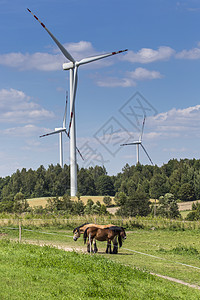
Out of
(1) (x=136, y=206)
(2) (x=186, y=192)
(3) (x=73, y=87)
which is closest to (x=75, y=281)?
(3) (x=73, y=87)

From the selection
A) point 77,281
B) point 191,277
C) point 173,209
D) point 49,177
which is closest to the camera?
point 77,281

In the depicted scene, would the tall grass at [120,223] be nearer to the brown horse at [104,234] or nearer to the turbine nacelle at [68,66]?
the brown horse at [104,234]

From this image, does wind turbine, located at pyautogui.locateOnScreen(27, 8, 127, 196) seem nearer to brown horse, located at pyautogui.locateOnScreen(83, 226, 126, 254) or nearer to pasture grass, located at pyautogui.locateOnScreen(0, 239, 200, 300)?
brown horse, located at pyautogui.locateOnScreen(83, 226, 126, 254)

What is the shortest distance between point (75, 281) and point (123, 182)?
4781 inches

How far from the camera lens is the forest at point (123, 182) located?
120762 mm

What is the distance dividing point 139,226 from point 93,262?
2556 cm

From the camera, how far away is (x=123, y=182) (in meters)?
134

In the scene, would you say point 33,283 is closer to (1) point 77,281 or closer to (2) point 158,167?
(1) point 77,281

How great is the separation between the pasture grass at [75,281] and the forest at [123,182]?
4025 inches

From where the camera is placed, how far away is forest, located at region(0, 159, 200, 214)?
121m

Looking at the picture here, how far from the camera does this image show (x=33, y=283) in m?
12.3

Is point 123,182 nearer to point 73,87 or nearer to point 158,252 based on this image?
point 73,87

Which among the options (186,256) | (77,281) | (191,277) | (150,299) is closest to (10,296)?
(77,281)

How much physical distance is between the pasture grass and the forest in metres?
102
